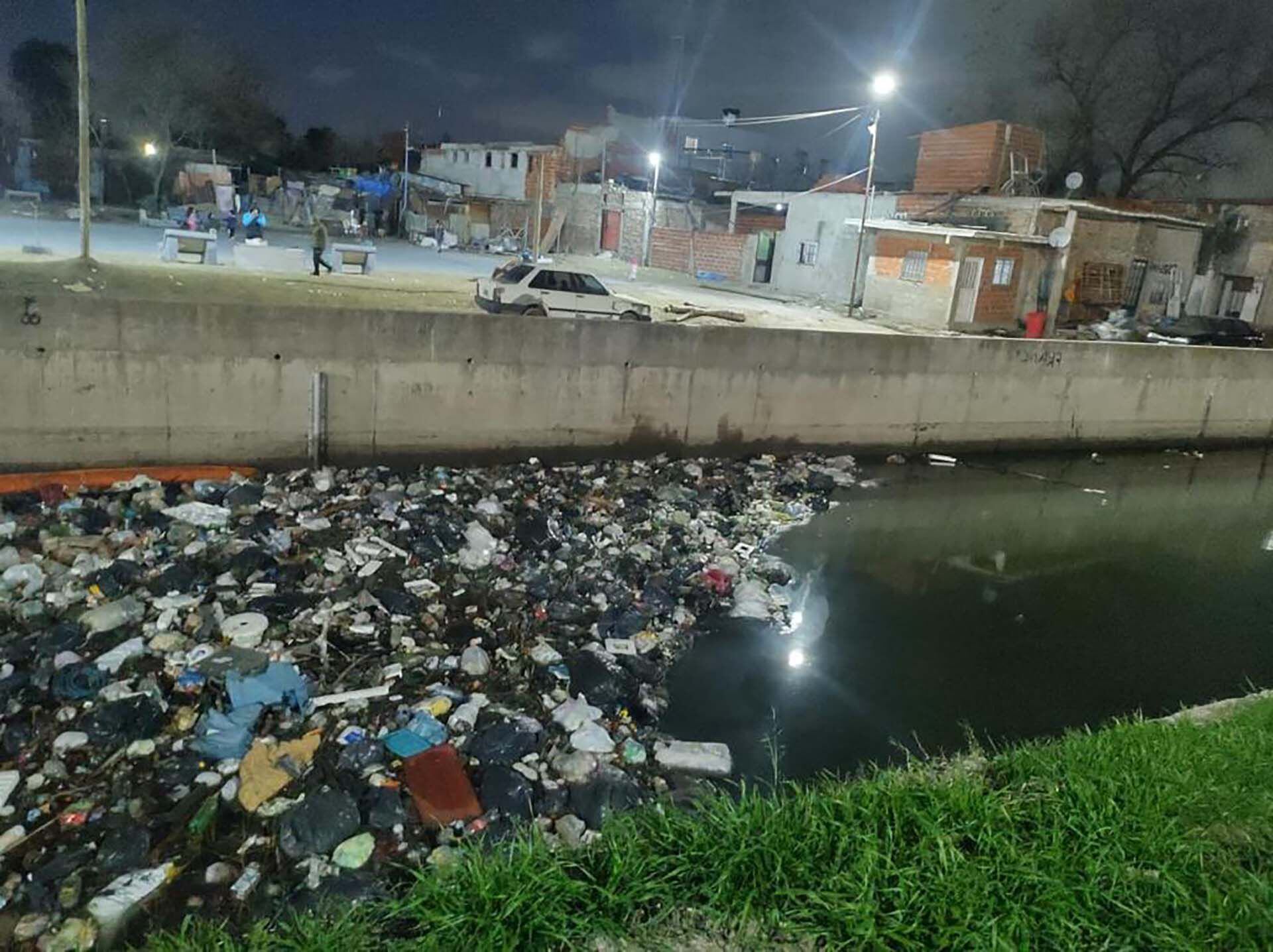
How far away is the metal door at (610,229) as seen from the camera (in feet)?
125

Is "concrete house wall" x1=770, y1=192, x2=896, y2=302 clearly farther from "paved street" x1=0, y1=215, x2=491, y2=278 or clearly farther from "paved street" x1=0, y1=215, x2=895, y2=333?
"paved street" x1=0, y1=215, x2=491, y2=278

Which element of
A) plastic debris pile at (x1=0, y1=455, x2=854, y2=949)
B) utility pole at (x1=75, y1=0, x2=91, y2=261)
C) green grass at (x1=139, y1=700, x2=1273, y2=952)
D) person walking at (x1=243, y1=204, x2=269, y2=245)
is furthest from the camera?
person walking at (x1=243, y1=204, x2=269, y2=245)

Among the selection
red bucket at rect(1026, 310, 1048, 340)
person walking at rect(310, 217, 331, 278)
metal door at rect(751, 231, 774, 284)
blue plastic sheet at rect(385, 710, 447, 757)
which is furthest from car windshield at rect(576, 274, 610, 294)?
metal door at rect(751, 231, 774, 284)

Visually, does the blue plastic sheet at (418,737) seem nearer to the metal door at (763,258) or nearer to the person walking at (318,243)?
the person walking at (318,243)

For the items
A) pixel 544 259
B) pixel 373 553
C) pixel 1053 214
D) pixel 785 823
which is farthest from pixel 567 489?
pixel 544 259

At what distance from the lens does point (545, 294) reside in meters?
15.3

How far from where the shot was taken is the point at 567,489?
10188 millimetres

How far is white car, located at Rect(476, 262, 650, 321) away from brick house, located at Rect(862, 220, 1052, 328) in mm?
10395

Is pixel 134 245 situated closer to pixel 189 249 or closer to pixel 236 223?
pixel 189 249

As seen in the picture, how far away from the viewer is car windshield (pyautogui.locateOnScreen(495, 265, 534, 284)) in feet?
50.2

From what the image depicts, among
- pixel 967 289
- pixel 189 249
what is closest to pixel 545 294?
pixel 189 249

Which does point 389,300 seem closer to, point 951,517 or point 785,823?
point 951,517

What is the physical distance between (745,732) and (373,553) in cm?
381

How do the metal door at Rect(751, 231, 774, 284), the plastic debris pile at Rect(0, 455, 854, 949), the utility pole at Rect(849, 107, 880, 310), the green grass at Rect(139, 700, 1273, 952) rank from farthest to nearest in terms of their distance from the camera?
1. the metal door at Rect(751, 231, 774, 284)
2. the utility pole at Rect(849, 107, 880, 310)
3. the plastic debris pile at Rect(0, 455, 854, 949)
4. the green grass at Rect(139, 700, 1273, 952)
